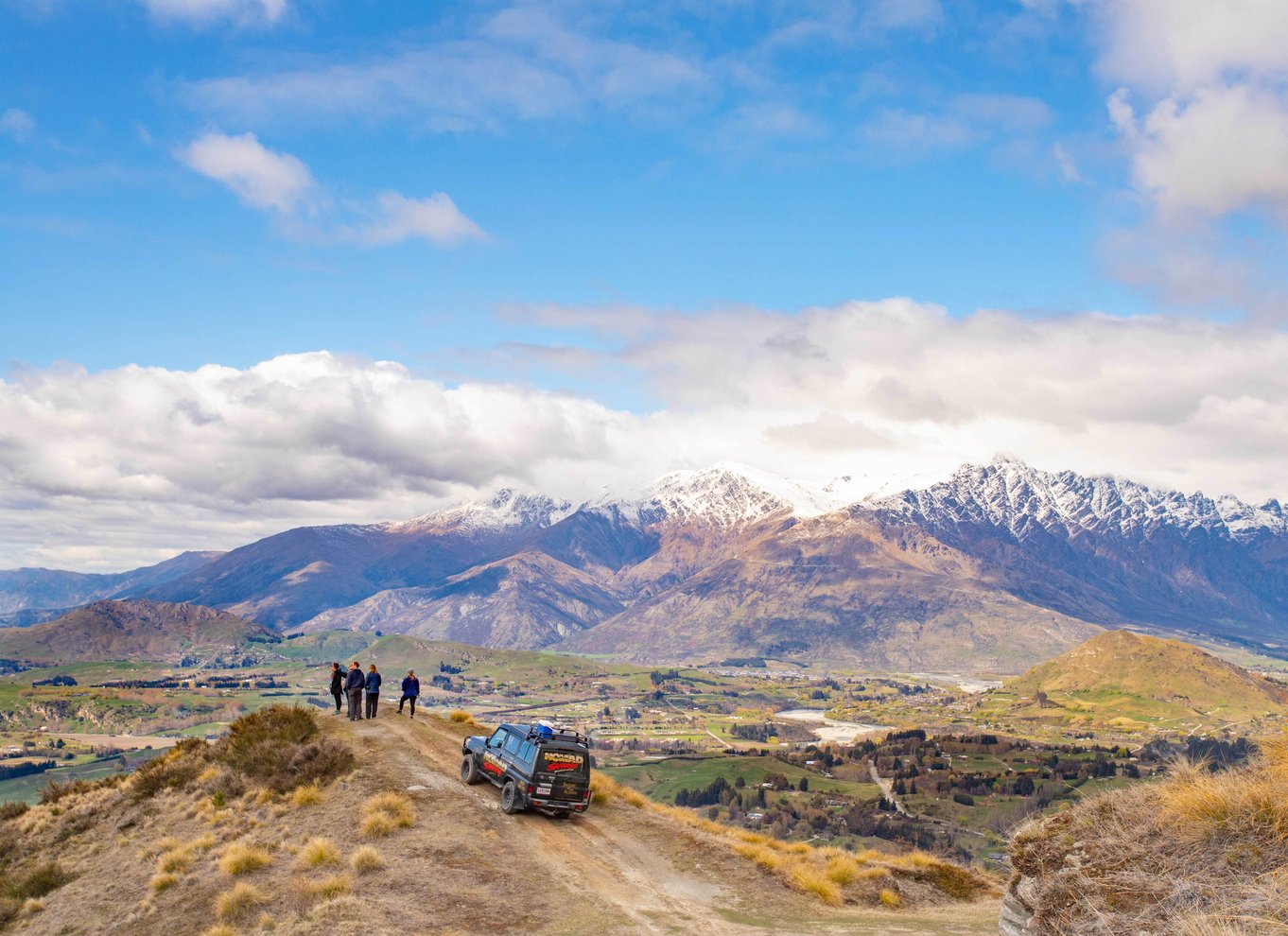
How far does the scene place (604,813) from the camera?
3597cm

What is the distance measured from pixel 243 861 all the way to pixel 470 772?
9541 millimetres

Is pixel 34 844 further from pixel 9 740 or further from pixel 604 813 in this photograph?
pixel 9 740

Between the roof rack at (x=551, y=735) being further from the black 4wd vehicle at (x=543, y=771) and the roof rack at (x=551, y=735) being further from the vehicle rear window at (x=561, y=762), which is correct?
the vehicle rear window at (x=561, y=762)

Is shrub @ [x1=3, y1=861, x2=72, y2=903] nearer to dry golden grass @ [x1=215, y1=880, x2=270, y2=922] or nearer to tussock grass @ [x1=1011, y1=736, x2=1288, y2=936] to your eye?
dry golden grass @ [x1=215, y1=880, x2=270, y2=922]

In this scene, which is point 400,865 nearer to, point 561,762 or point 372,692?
point 561,762

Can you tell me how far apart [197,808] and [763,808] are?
104 meters

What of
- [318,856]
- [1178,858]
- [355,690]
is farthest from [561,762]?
[1178,858]

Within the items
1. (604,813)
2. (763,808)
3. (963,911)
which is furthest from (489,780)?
(763,808)

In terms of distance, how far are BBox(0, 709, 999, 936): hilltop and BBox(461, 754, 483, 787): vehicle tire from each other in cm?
47

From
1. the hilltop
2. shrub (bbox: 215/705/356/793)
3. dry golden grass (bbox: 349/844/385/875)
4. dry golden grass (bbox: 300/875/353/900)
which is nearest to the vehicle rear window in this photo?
the hilltop

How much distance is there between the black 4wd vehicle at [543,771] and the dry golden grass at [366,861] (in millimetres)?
6426

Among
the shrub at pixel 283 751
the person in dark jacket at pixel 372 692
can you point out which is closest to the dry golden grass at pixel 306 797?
the shrub at pixel 283 751

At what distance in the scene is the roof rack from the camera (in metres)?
→ 32.4

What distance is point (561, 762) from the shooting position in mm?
31781
